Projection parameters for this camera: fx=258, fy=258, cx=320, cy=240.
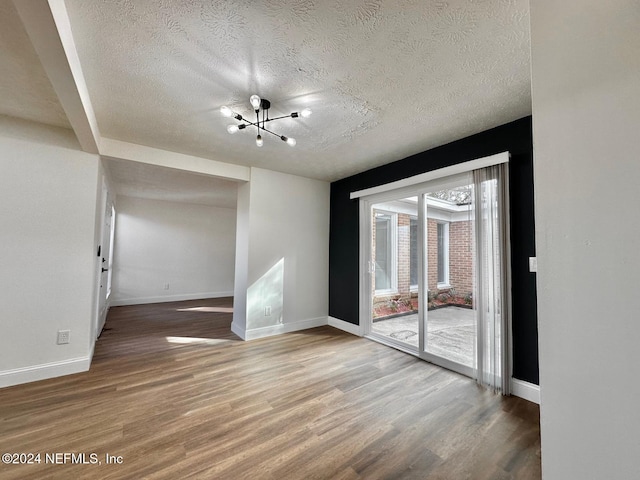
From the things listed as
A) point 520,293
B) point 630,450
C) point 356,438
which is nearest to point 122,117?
point 356,438

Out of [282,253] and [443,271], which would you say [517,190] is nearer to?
[443,271]

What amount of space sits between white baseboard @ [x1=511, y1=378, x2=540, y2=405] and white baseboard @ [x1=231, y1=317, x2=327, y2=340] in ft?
8.99

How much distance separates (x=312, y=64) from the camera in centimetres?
171

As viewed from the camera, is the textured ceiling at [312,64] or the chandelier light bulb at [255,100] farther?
the chandelier light bulb at [255,100]

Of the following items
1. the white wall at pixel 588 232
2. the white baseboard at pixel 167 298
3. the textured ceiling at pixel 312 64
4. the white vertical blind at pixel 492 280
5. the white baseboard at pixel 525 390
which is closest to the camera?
the white wall at pixel 588 232

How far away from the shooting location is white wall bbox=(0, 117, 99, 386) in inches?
95.6

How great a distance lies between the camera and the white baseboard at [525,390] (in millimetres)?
2217

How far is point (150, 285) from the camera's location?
6262 mm

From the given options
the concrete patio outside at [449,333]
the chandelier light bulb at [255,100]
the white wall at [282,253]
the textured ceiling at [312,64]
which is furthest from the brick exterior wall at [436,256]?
the chandelier light bulb at [255,100]

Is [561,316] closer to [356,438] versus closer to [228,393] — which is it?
[356,438]

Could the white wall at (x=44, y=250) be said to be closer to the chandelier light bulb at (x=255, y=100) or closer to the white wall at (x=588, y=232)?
the chandelier light bulb at (x=255, y=100)

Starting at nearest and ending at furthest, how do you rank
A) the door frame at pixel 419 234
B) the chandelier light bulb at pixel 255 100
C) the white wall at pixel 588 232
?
A: the white wall at pixel 588 232, the chandelier light bulb at pixel 255 100, the door frame at pixel 419 234

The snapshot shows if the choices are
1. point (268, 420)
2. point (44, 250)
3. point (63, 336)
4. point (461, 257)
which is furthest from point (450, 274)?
point (44, 250)

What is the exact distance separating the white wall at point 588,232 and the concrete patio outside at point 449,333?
2035mm
